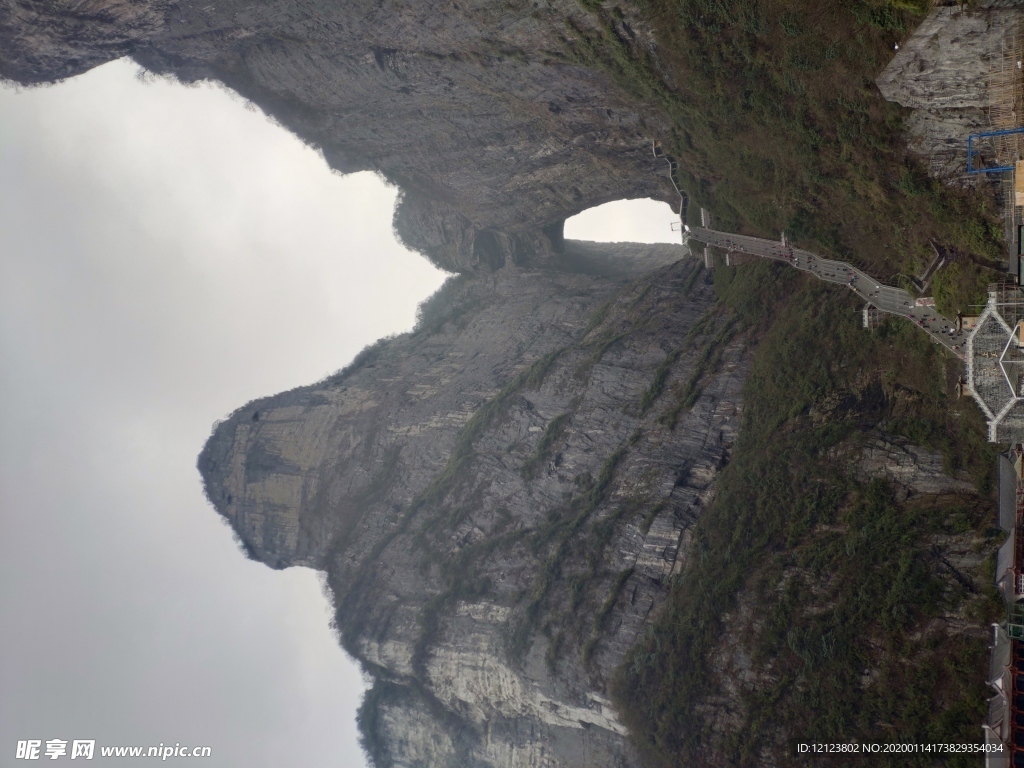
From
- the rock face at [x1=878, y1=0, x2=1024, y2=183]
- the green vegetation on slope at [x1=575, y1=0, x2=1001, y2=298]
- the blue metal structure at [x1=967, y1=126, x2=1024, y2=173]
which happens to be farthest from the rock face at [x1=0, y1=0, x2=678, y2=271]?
the blue metal structure at [x1=967, y1=126, x2=1024, y2=173]

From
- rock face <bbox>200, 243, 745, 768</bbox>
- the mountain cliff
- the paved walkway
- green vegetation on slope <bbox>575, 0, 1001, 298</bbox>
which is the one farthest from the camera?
rock face <bbox>200, 243, 745, 768</bbox>

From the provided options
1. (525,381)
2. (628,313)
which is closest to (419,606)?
(525,381)

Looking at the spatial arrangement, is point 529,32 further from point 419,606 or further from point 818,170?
point 419,606

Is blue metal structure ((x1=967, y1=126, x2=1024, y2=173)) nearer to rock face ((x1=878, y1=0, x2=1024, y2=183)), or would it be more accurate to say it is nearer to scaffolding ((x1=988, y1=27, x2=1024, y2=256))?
scaffolding ((x1=988, y1=27, x2=1024, y2=256))

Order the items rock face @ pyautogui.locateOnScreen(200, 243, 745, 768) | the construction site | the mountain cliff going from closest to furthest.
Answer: the construction site
the mountain cliff
rock face @ pyautogui.locateOnScreen(200, 243, 745, 768)

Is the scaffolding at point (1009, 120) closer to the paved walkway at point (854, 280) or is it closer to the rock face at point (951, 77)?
the rock face at point (951, 77)

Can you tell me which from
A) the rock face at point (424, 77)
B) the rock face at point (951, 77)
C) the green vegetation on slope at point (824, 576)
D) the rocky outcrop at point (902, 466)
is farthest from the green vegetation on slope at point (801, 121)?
the rocky outcrop at point (902, 466)

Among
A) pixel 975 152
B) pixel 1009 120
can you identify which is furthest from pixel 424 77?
pixel 1009 120
